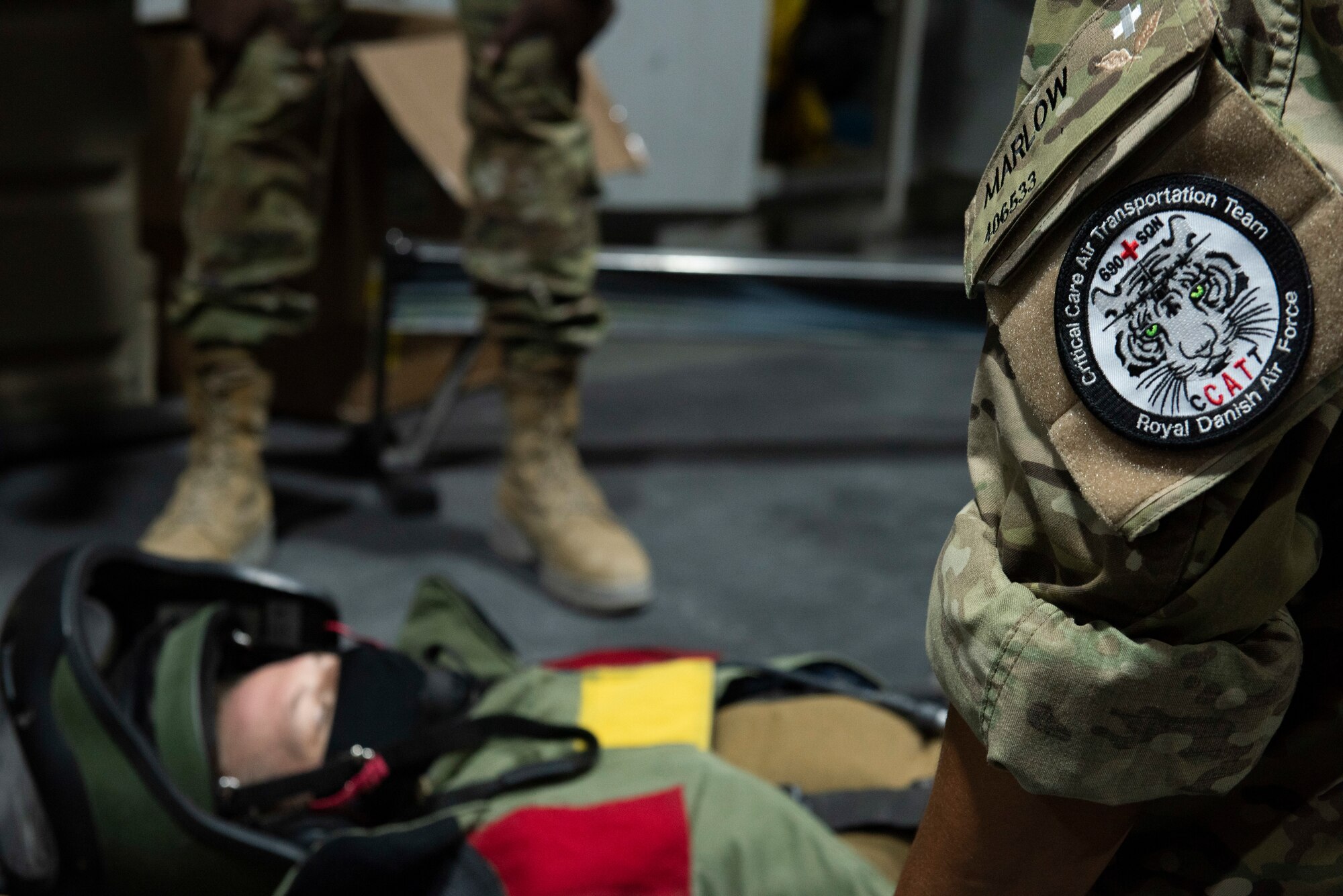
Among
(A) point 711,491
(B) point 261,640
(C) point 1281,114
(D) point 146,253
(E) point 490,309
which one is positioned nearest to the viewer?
(C) point 1281,114

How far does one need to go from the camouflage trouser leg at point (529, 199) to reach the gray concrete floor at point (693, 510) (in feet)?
1.08

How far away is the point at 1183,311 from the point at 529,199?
1.14 metres

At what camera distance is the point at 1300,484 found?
0.38 m

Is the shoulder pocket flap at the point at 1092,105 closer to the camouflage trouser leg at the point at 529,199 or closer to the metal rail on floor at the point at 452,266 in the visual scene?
the camouflage trouser leg at the point at 529,199

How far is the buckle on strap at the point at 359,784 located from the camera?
32.7 inches

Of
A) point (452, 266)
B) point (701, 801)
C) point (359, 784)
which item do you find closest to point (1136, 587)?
point (701, 801)

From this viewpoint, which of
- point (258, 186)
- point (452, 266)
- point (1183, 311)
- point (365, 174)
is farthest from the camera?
point (365, 174)

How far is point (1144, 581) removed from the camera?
392mm

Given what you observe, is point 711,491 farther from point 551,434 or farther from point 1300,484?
point 1300,484

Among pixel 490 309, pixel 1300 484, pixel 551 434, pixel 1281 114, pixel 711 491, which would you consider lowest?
pixel 711 491

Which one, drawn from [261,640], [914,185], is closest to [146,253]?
[261,640]

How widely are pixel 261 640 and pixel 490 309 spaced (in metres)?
0.61

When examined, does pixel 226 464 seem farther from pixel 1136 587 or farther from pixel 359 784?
pixel 1136 587

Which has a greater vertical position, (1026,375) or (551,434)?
(1026,375)
